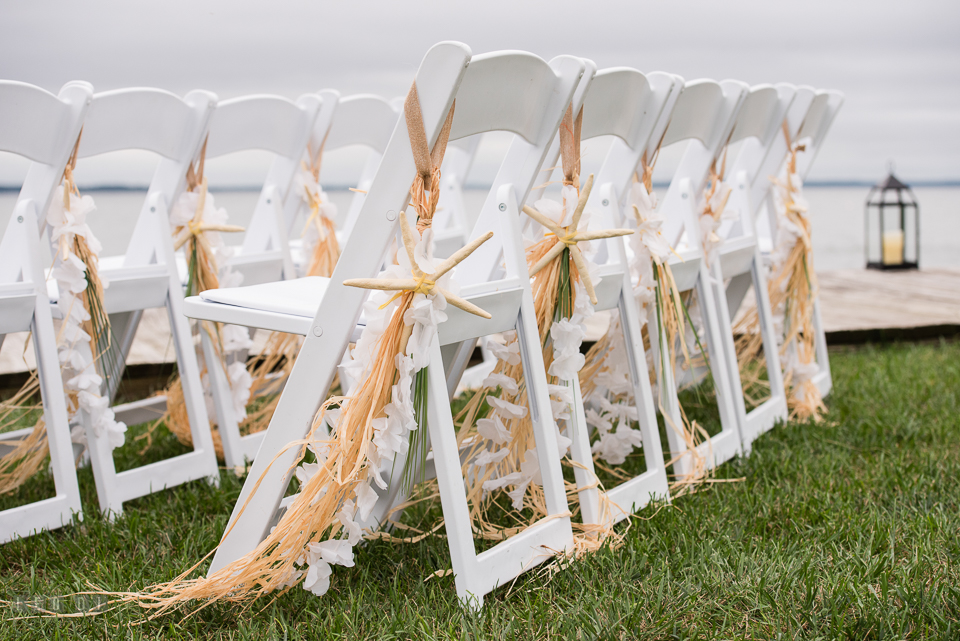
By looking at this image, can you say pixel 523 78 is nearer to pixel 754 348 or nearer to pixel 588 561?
pixel 588 561

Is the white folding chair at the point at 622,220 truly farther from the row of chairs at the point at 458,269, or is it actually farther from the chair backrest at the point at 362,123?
the chair backrest at the point at 362,123

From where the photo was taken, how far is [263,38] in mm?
5590

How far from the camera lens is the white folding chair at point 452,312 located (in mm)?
1092

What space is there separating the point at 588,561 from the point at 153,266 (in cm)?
104

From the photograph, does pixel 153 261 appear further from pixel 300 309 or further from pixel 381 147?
pixel 381 147

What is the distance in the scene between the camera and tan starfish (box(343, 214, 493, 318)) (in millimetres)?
1057

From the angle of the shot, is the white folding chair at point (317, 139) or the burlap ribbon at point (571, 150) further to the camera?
the white folding chair at point (317, 139)

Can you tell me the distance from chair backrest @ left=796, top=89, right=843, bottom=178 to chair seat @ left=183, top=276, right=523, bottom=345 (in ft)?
4.59

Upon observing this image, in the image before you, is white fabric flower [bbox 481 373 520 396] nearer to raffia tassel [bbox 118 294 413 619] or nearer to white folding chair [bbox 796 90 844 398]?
raffia tassel [bbox 118 294 413 619]

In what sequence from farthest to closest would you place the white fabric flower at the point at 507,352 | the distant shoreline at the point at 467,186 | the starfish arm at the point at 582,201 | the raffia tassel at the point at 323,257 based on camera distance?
the distant shoreline at the point at 467,186 → the raffia tassel at the point at 323,257 → the white fabric flower at the point at 507,352 → the starfish arm at the point at 582,201

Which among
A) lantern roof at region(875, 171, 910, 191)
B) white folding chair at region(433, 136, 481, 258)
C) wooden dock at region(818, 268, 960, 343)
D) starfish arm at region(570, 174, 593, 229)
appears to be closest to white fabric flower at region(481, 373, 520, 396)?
starfish arm at region(570, 174, 593, 229)

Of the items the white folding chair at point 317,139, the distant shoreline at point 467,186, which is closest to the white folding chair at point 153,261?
the white folding chair at point 317,139

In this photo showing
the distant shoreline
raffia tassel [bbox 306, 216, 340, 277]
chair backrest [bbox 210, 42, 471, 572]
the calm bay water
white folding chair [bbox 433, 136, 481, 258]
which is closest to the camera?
chair backrest [bbox 210, 42, 471, 572]

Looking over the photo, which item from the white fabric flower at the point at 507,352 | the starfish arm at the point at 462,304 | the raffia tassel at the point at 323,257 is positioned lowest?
the white fabric flower at the point at 507,352
